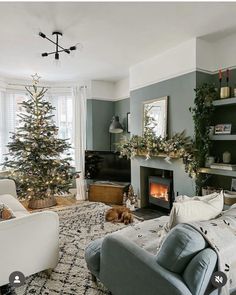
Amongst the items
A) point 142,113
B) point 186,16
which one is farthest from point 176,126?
point 186,16

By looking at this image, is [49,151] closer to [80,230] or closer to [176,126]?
[80,230]

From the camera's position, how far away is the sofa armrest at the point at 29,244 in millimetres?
1878

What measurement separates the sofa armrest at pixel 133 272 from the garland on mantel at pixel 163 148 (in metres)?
2.00

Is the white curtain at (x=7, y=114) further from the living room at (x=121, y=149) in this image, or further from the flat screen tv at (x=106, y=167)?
the flat screen tv at (x=106, y=167)

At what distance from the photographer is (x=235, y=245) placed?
140cm

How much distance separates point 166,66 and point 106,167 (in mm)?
2401

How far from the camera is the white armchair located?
1878mm

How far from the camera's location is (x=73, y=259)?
8.36 ft

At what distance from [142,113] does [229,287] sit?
3.31 metres

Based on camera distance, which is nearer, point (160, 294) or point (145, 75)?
point (160, 294)

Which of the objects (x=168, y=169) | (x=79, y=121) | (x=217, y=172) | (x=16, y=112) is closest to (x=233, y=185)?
(x=217, y=172)

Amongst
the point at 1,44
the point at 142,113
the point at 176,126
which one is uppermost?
the point at 1,44

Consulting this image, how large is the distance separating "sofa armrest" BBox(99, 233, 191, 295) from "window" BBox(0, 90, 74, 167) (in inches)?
142

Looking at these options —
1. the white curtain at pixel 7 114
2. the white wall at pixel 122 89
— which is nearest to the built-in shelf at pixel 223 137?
the white wall at pixel 122 89
